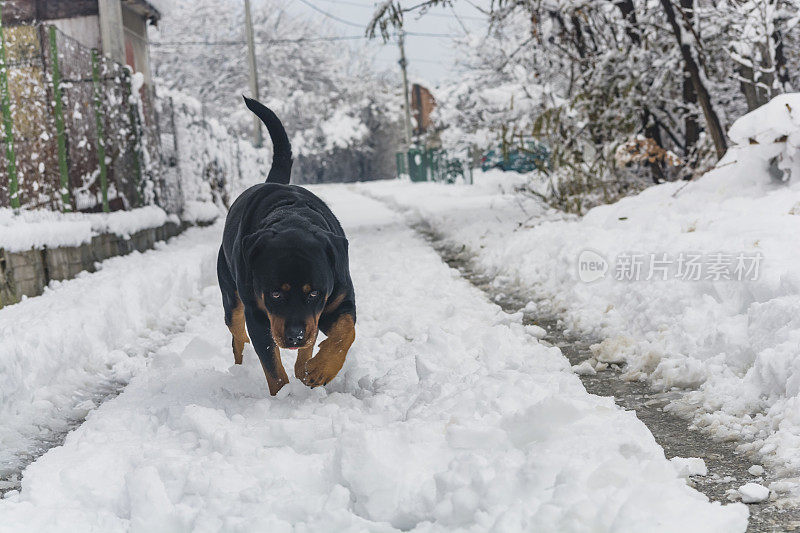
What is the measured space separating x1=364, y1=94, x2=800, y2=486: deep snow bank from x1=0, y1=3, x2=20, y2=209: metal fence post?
4.56 m

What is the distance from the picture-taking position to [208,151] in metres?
16.0

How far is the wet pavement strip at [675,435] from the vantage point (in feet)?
7.98

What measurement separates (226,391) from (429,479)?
1.61 metres

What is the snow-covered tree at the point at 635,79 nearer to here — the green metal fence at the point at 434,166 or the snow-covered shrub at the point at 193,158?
the snow-covered shrub at the point at 193,158

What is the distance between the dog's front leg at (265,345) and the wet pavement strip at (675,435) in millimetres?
1560

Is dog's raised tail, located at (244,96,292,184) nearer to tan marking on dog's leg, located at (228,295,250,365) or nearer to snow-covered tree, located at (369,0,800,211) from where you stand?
tan marking on dog's leg, located at (228,295,250,365)

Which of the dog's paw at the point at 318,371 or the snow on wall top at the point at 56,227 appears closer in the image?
the dog's paw at the point at 318,371

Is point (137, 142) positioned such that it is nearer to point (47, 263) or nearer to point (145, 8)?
point (47, 263)

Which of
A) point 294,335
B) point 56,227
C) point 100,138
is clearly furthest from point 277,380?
point 100,138

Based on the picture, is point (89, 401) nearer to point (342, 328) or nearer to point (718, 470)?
point (342, 328)

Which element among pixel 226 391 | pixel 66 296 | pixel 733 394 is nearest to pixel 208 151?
pixel 66 296

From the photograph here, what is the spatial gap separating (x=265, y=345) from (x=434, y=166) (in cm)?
3100

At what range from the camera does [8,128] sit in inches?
271

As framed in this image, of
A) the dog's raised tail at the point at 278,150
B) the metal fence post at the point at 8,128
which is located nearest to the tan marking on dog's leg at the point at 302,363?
the dog's raised tail at the point at 278,150
